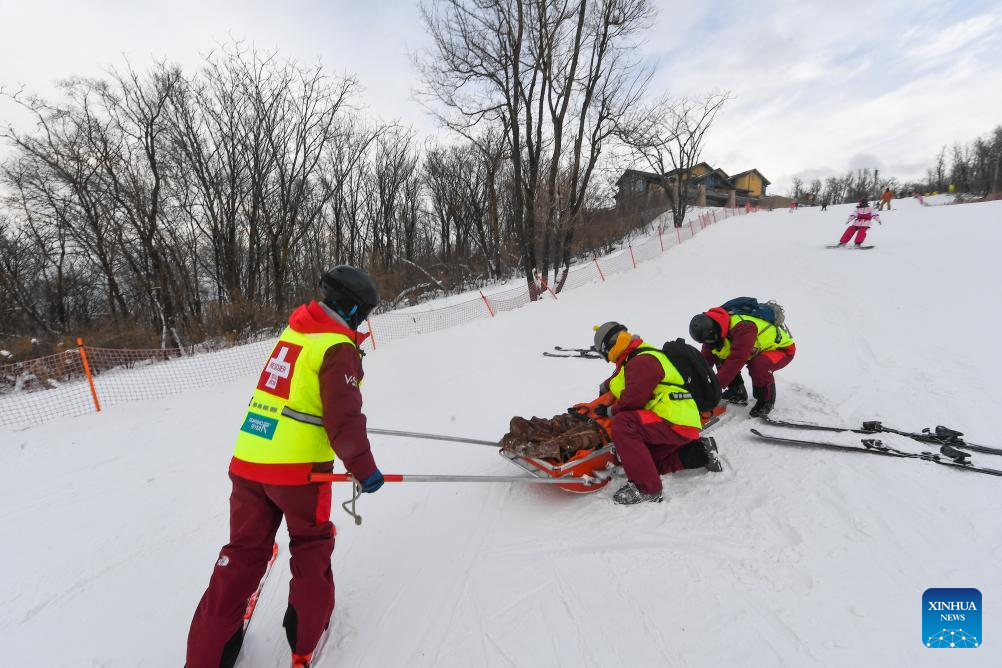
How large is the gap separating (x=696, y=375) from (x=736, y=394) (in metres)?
1.52

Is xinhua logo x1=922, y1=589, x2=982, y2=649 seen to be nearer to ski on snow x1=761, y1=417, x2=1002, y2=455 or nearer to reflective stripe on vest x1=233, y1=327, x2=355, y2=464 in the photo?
ski on snow x1=761, y1=417, x2=1002, y2=455

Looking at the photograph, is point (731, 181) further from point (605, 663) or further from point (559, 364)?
point (605, 663)

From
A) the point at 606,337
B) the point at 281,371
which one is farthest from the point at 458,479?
the point at 606,337

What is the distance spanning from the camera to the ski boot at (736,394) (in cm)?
491

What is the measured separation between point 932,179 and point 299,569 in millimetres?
84066

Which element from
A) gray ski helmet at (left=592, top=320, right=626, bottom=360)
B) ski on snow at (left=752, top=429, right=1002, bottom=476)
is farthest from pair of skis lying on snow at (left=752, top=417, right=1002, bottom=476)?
gray ski helmet at (left=592, top=320, right=626, bottom=360)

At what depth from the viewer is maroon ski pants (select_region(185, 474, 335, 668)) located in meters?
1.89

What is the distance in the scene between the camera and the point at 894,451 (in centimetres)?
341

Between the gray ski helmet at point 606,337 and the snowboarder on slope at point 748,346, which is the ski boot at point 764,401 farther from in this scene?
the gray ski helmet at point 606,337

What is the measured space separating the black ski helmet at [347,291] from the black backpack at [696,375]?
108 inches

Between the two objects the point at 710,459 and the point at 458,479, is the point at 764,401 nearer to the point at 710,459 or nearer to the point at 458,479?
the point at 710,459

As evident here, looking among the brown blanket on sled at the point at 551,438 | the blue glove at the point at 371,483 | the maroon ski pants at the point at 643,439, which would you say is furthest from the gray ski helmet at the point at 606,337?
the blue glove at the point at 371,483

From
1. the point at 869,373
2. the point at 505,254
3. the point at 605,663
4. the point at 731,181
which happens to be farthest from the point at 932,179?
the point at 605,663

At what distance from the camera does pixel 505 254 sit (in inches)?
1099
